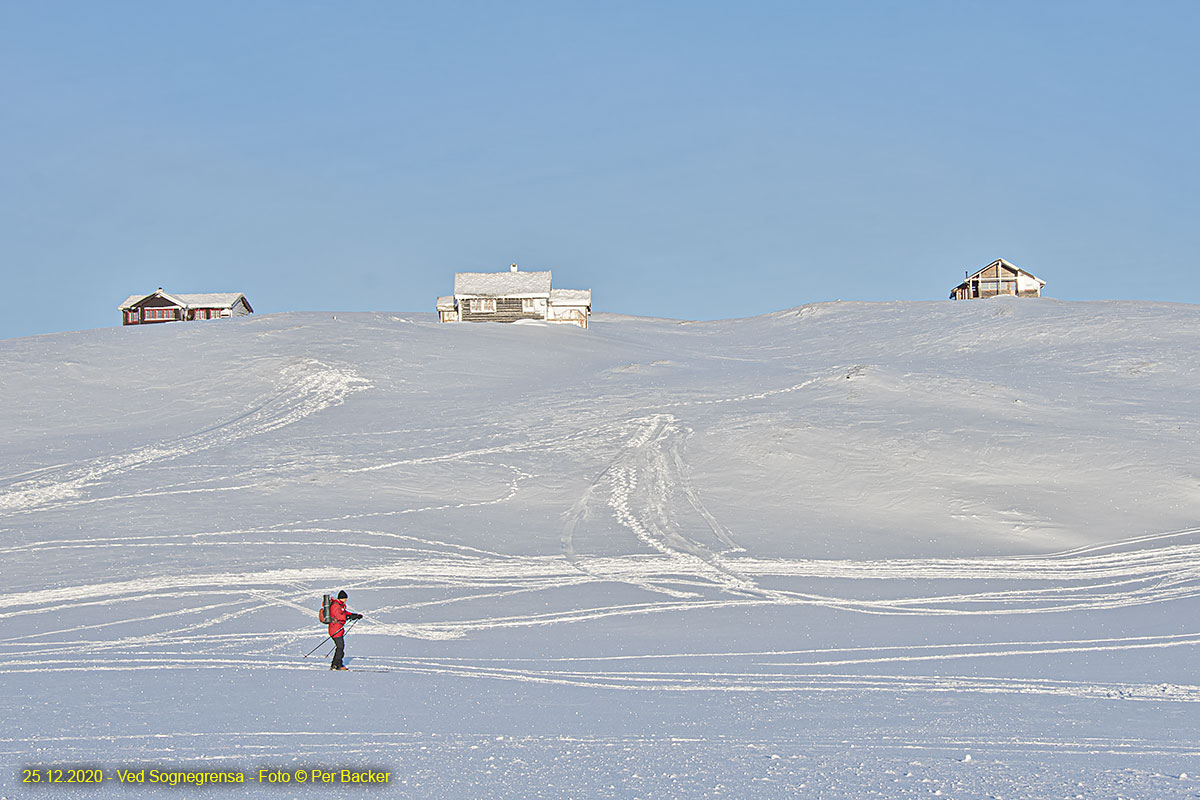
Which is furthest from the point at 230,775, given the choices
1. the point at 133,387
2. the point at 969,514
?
the point at 133,387

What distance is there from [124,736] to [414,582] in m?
13.5

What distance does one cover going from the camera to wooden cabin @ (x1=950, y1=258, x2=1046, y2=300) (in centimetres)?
8975

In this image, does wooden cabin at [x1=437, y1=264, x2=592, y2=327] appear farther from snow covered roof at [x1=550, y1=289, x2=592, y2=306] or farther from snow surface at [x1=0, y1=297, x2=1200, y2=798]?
snow surface at [x1=0, y1=297, x2=1200, y2=798]

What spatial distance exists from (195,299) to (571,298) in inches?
1542

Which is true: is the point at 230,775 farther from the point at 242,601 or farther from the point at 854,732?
the point at 242,601

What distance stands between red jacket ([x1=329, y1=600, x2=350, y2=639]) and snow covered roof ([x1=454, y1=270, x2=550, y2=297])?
58.7m

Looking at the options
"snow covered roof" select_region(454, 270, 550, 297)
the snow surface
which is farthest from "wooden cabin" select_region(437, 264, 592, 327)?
the snow surface

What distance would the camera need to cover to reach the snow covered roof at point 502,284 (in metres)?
75.4

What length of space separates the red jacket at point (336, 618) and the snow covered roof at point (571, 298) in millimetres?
59387

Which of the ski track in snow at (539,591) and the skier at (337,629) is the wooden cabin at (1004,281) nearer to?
the ski track in snow at (539,591)

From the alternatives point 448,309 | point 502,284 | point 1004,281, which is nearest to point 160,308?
point 448,309

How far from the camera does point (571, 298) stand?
7594cm

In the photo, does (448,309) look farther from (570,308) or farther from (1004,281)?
(1004,281)

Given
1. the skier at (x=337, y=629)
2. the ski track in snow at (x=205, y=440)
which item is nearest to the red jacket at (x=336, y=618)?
the skier at (x=337, y=629)
